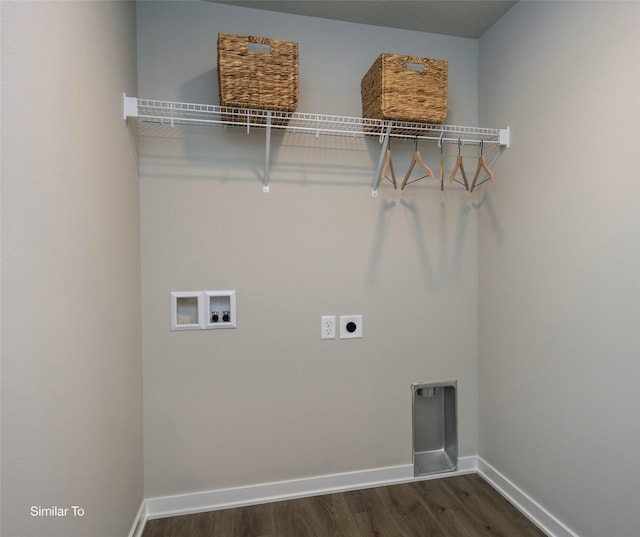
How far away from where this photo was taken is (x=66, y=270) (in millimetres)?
1007

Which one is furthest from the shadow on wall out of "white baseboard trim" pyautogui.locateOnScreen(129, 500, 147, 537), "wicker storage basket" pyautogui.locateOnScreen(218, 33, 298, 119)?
"white baseboard trim" pyautogui.locateOnScreen(129, 500, 147, 537)

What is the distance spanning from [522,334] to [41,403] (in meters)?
1.96

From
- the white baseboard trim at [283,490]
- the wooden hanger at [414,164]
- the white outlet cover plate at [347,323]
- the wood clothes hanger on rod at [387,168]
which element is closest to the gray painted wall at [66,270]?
the white baseboard trim at [283,490]

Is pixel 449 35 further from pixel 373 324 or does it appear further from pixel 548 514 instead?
pixel 548 514

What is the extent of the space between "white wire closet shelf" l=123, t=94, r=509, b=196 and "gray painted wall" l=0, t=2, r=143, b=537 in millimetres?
181

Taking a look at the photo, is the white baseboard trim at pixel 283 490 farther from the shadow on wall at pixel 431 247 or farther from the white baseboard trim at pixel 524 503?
the shadow on wall at pixel 431 247

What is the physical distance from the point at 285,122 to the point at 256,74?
284 millimetres

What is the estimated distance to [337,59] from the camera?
1998 millimetres

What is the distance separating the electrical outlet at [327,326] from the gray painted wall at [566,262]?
35.5 inches

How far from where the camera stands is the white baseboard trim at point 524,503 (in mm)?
1664

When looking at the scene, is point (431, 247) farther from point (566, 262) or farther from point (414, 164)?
point (566, 262)

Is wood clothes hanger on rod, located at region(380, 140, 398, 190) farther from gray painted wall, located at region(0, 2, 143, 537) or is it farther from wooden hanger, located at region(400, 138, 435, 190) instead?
gray painted wall, located at region(0, 2, 143, 537)

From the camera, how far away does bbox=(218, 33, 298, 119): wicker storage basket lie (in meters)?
1.59

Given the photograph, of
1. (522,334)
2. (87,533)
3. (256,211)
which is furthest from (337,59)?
(87,533)
